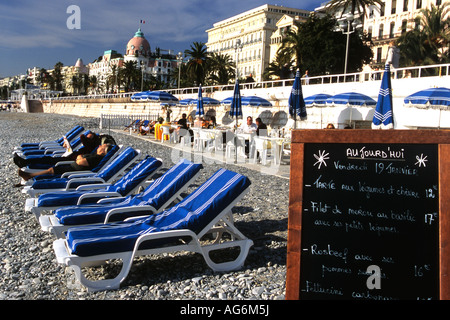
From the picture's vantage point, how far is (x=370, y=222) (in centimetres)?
240

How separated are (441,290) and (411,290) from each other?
15 centimetres

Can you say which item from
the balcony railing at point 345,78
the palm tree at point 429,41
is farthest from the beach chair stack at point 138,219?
the palm tree at point 429,41

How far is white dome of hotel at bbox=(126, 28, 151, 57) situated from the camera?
12077 centimetres

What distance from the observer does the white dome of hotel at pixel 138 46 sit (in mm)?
120769

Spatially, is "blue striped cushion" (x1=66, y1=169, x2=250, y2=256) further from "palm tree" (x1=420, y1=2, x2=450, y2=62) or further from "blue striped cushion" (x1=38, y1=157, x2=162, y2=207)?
"palm tree" (x1=420, y1=2, x2=450, y2=62)

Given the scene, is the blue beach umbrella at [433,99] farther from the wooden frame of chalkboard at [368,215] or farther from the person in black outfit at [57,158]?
the wooden frame of chalkboard at [368,215]

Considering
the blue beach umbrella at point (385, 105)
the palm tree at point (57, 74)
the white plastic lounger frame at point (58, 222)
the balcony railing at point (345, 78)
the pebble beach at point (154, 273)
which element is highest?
the palm tree at point (57, 74)

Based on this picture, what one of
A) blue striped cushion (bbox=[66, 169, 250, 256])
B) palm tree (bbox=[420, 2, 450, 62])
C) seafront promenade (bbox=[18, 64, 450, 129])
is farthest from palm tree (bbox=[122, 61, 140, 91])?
blue striped cushion (bbox=[66, 169, 250, 256])

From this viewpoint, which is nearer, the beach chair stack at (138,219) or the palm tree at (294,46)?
the beach chair stack at (138,219)
